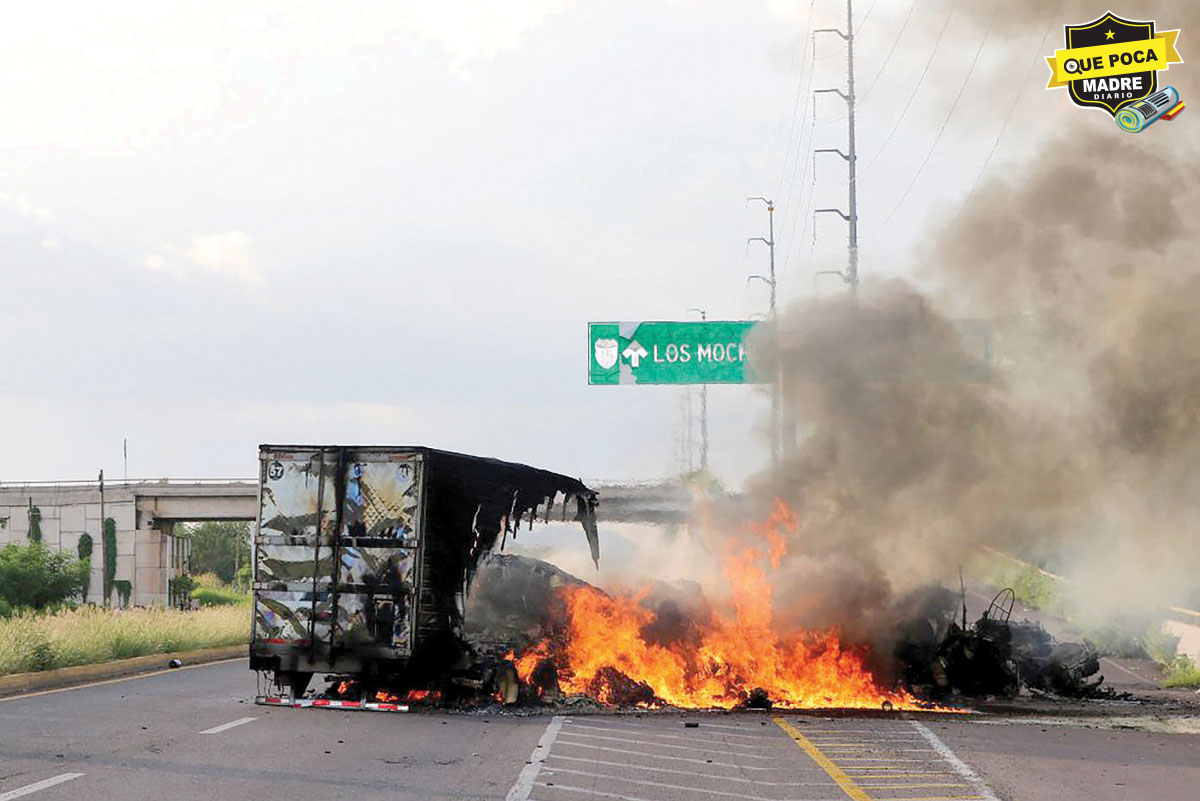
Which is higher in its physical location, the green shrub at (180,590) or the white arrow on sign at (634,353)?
the white arrow on sign at (634,353)

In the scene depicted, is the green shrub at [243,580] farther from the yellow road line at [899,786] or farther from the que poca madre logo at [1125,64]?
the yellow road line at [899,786]

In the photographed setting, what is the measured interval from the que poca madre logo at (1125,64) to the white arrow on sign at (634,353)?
14.8 meters

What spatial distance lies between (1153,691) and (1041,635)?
124 inches

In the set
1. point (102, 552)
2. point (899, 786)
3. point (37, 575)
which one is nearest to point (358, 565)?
point (899, 786)

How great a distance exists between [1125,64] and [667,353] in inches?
597

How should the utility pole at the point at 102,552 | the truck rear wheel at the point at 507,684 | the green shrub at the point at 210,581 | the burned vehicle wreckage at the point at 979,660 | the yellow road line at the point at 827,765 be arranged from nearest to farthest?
the yellow road line at the point at 827,765
the truck rear wheel at the point at 507,684
the burned vehicle wreckage at the point at 979,660
the utility pole at the point at 102,552
the green shrub at the point at 210,581

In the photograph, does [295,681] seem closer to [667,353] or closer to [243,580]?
[667,353]

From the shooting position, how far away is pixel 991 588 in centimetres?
5088

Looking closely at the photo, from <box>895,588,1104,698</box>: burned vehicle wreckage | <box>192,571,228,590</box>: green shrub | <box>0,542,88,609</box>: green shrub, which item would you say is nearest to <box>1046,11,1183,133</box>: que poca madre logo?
<box>895,588,1104,698</box>: burned vehicle wreckage

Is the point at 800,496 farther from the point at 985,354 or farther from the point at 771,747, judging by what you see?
the point at 771,747

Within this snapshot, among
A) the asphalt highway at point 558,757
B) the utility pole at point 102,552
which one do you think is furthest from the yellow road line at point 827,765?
the utility pole at point 102,552

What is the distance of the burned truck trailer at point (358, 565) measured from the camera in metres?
16.6

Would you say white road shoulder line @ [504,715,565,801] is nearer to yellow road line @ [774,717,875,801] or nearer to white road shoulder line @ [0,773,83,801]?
yellow road line @ [774,717,875,801]

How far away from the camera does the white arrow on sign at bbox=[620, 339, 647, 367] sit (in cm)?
3381
